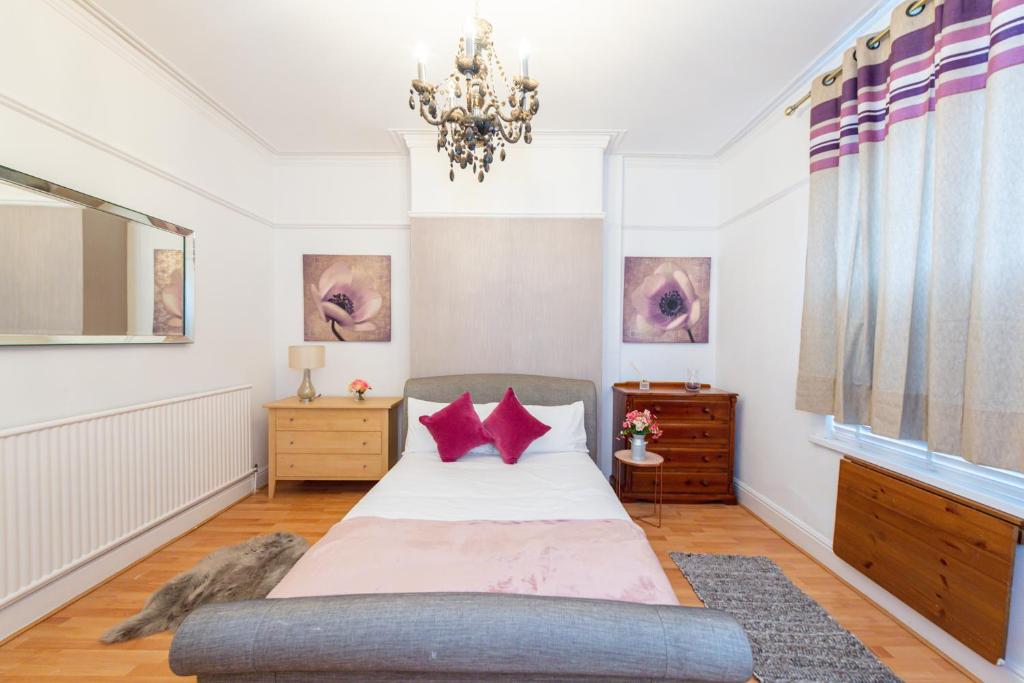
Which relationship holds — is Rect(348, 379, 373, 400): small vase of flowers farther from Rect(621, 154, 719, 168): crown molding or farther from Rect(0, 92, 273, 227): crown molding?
Rect(621, 154, 719, 168): crown molding

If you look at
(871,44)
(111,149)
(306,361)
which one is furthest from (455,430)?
(871,44)

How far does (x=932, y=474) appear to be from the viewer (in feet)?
6.15

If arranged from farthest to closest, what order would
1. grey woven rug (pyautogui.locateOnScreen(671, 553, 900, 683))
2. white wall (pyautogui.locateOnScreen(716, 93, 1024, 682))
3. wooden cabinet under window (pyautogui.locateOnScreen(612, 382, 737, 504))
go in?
wooden cabinet under window (pyautogui.locateOnScreen(612, 382, 737, 504))
white wall (pyautogui.locateOnScreen(716, 93, 1024, 682))
grey woven rug (pyautogui.locateOnScreen(671, 553, 900, 683))

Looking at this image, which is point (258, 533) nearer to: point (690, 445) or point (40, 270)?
point (40, 270)

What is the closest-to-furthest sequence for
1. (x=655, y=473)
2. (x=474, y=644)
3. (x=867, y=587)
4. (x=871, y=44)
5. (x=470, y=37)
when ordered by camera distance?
(x=474, y=644) → (x=470, y=37) → (x=871, y=44) → (x=867, y=587) → (x=655, y=473)

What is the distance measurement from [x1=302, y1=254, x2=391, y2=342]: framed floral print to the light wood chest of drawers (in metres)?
0.78

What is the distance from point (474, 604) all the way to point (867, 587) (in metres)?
2.43

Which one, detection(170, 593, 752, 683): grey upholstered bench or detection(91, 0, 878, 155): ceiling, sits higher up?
detection(91, 0, 878, 155): ceiling

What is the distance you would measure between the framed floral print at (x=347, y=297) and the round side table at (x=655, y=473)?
7.61 ft

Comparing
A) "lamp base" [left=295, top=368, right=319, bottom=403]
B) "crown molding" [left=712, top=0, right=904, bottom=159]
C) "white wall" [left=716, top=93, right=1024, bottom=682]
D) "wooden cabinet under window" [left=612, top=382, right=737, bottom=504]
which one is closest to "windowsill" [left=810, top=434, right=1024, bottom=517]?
"white wall" [left=716, top=93, right=1024, bottom=682]

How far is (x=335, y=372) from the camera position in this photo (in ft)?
13.0

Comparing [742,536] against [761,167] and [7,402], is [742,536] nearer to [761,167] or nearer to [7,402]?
[761,167]

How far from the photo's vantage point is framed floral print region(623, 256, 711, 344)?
12.8 ft

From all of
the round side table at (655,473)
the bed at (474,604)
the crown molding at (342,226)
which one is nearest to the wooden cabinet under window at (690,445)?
the round side table at (655,473)
